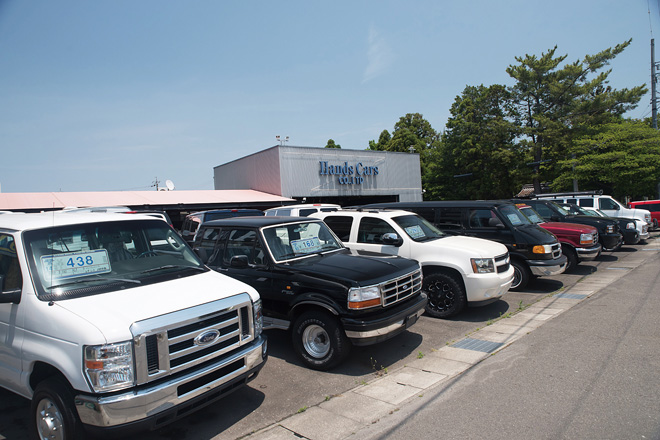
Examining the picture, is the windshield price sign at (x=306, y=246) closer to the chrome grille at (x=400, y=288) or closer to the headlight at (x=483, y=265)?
the chrome grille at (x=400, y=288)

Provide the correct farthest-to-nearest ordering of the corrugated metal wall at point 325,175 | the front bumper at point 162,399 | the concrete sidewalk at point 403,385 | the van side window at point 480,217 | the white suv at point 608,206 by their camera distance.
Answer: the corrugated metal wall at point 325,175 → the white suv at point 608,206 → the van side window at point 480,217 → the concrete sidewalk at point 403,385 → the front bumper at point 162,399

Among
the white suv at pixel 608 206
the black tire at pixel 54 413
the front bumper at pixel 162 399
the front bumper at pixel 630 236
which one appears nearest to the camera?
the front bumper at pixel 162 399

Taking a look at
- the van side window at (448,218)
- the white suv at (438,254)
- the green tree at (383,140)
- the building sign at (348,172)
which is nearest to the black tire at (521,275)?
the van side window at (448,218)

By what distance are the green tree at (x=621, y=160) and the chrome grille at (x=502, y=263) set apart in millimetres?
22250

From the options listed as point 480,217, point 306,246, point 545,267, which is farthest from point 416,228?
point 545,267

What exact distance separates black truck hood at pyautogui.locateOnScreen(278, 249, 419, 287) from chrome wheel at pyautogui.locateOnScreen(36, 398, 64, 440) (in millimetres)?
2777

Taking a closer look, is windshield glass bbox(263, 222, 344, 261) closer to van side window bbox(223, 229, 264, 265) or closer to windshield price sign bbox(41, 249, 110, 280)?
van side window bbox(223, 229, 264, 265)

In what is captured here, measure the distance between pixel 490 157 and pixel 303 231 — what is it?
35.8m

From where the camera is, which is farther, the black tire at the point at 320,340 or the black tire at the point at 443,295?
the black tire at the point at 443,295

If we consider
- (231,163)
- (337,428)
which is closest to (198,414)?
(337,428)

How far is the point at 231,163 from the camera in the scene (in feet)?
113

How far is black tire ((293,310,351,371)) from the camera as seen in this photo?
4758 millimetres

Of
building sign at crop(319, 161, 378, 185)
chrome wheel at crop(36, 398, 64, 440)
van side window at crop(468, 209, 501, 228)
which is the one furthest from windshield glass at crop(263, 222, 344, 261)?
building sign at crop(319, 161, 378, 185)

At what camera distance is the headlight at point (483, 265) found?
677 cm
